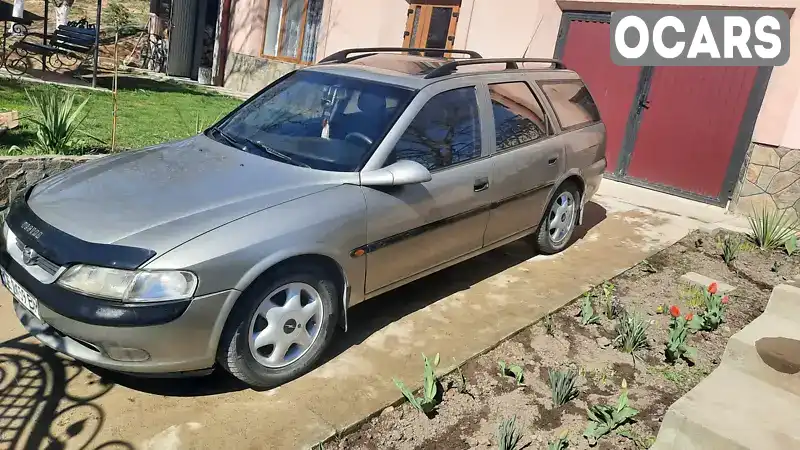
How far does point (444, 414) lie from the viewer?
3.41 metres

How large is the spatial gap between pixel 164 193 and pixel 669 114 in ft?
23.4

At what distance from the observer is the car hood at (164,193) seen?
311cm

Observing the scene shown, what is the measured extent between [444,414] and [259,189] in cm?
156

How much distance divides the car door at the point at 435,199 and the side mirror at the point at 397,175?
0.22ft

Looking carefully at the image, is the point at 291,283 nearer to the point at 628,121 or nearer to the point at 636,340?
the point at 636,340

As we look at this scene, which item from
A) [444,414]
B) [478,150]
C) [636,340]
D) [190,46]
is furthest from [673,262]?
[190,46]

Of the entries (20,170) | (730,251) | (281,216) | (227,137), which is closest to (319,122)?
(227,137)

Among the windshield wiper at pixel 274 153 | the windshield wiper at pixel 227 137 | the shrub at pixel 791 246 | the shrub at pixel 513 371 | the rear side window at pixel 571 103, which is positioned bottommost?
the shrub at pixel 513 371

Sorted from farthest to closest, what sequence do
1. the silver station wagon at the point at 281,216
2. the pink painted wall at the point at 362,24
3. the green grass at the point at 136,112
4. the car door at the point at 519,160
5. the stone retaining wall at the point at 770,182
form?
the pink painted wall at the point at 362,24
the stone retaining wall at the point at 770,182
the green grass at the point at 136,112
the car door at the point at 519,160
the silver station wagon at the point at 281,216

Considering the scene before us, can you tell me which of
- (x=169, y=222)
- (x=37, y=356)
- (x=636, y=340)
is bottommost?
(x=37, y=356)

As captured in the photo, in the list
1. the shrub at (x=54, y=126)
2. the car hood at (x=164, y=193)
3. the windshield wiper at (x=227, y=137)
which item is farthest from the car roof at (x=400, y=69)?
the shrub at (x=54, y=126)

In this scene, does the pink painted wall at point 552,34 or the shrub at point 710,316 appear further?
the pink painted wall at point 552,34

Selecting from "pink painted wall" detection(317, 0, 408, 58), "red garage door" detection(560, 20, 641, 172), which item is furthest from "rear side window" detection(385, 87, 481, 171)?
"pink painted wall" detection(317, 0, 408, 58)

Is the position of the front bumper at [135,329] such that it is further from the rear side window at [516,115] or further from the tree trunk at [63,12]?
the tree trunk at [63,12]
